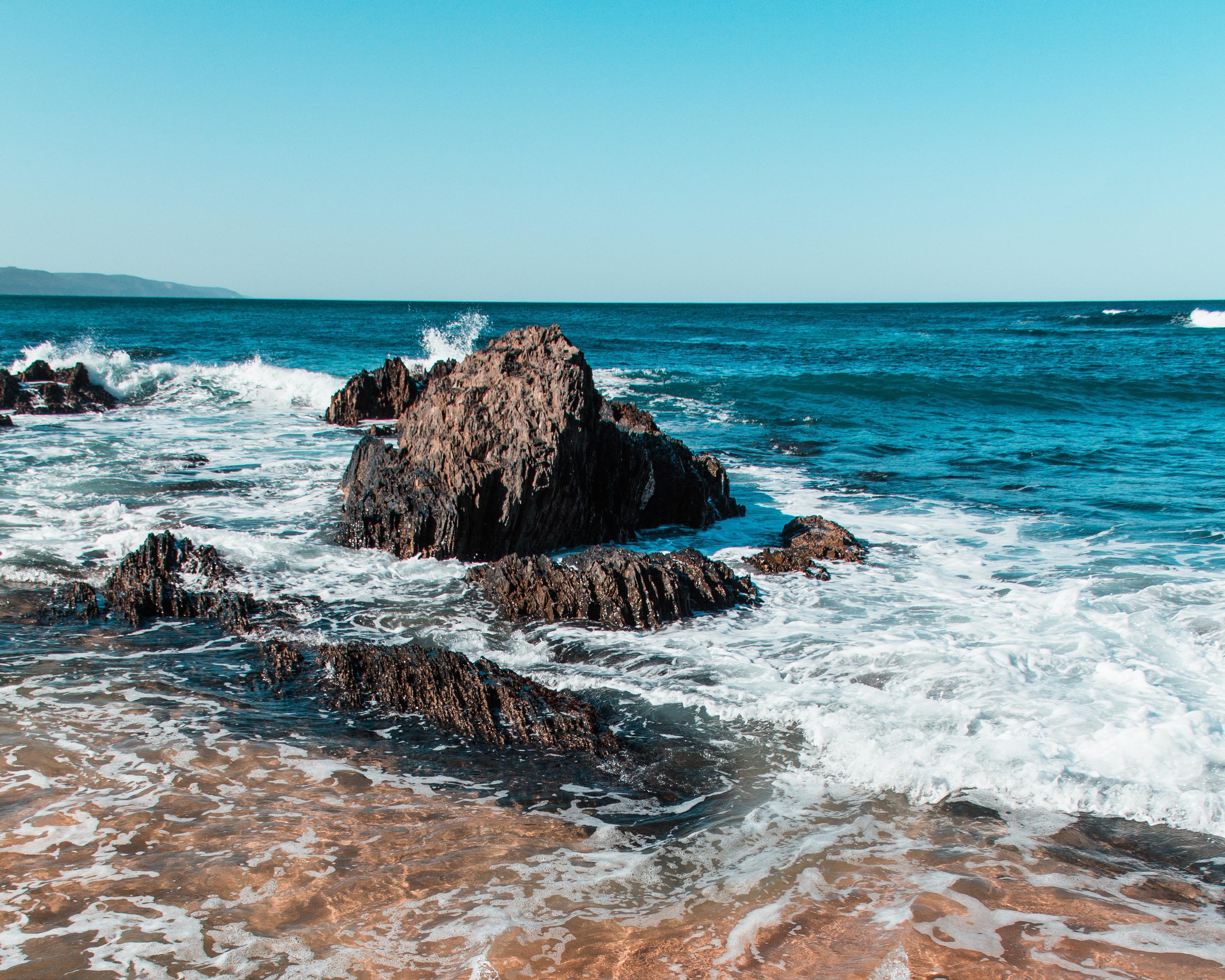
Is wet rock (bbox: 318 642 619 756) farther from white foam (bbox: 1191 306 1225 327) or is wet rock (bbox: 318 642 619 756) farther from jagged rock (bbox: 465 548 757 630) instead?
white foam (bbox: 1191 306 1225 327)

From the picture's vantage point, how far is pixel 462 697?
16.0 ft

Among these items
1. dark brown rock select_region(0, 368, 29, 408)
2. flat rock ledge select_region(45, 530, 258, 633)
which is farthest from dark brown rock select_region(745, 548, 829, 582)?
dark brown rock select_region(0, 368, 29, 408)

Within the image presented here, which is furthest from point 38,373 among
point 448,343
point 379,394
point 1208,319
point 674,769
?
point 1208,319

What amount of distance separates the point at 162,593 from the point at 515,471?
3.11 meters

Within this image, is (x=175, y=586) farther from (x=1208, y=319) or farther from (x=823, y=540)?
(x=1208, y=319)

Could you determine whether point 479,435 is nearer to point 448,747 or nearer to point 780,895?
point 448,747

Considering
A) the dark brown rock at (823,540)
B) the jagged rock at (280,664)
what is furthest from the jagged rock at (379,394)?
the jagged rock at (280,664)

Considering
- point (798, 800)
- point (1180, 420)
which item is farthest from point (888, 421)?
point (798, 800)

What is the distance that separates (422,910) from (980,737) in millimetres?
3179

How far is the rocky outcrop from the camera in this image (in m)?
7.52

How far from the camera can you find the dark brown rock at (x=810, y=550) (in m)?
7.51

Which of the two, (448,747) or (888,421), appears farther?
(888,421)

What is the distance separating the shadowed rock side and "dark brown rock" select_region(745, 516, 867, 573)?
14.7 meters

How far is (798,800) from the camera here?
3961 mm
